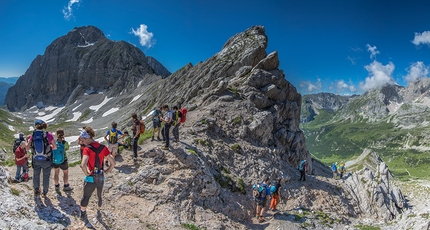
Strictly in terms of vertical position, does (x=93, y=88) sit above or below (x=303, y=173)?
above

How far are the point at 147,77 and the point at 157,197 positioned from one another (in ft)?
459

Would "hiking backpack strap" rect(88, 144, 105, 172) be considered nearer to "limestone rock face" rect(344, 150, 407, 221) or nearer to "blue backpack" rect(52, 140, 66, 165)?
"blue backpack" rect(52, 140, 66, 165)

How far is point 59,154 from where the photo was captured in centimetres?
1189

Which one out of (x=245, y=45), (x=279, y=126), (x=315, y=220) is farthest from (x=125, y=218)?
(x=245, y=45)

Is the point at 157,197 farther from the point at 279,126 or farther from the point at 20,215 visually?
the point at 279,126

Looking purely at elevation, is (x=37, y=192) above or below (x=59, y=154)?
below

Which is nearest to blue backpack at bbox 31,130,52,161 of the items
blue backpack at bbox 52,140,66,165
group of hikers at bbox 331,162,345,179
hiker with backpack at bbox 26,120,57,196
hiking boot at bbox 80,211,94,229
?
hiker with backpack at bbox 26,120,57,196

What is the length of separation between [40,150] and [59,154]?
103 centimetres

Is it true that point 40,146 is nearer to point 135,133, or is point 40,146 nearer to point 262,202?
point 135,133

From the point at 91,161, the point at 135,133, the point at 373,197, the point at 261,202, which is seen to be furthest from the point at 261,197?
the point at 373,197

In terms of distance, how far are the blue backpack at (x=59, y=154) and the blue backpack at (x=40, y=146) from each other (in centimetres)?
59

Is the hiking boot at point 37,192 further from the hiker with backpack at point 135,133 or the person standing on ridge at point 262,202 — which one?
the person standing on ridge at point 262,202

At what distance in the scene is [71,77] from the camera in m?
180

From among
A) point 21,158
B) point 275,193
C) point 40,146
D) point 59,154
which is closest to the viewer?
point 40,146
